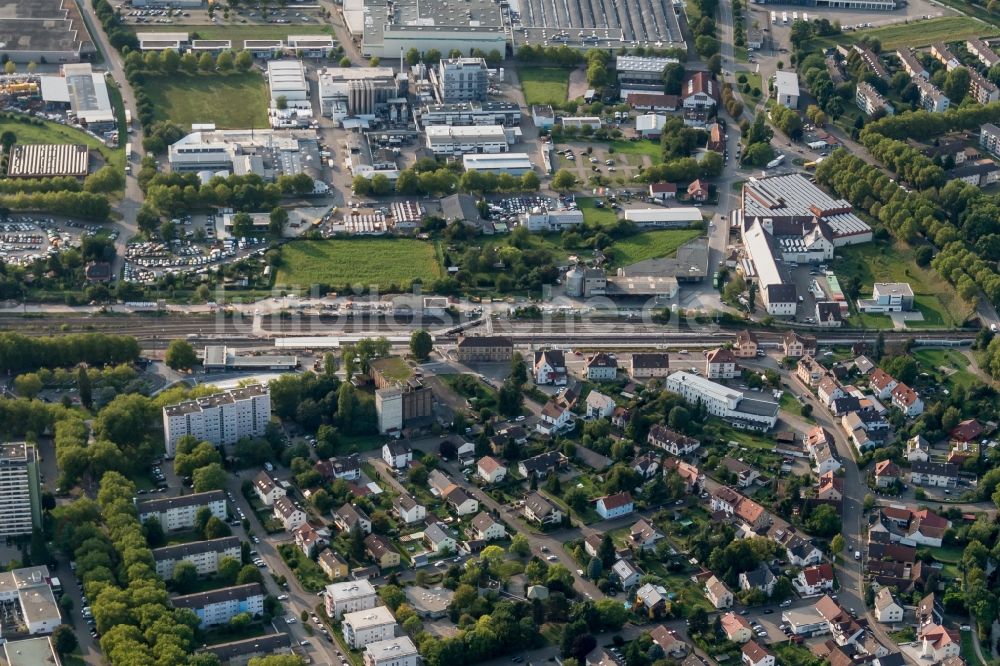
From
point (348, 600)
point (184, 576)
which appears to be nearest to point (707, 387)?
point (348, 600)

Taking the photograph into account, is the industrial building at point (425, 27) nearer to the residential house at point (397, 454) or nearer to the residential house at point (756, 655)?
the residential house at point (397, 454)

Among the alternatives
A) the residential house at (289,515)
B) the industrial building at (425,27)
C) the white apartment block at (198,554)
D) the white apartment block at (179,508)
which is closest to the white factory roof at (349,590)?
the white apartment block at (198,554)

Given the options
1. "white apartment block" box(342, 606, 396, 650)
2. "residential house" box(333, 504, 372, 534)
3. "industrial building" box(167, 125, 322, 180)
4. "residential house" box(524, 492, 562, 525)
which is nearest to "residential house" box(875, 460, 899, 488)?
"residential house" box(524, 492, 562, 525)

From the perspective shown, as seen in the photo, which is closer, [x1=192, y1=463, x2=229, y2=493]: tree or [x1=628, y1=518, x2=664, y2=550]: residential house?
[x1=628, y1=518, x2=664, y2=550]: residential house

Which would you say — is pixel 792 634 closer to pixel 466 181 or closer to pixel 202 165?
pixel 466 181

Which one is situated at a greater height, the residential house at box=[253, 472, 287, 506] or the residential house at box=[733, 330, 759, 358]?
the residential house at box=[733, 330, 759, 358]

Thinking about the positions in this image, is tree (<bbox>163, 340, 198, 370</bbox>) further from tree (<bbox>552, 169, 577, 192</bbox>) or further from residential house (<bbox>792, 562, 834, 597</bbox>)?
residential house (<bbox>792, 562, 834, 597</bbox>)

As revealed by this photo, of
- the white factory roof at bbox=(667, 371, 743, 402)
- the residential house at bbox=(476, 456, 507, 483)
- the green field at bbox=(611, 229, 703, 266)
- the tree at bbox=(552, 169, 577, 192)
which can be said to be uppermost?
the tree at bbox=(552, 169, 577, 192)
